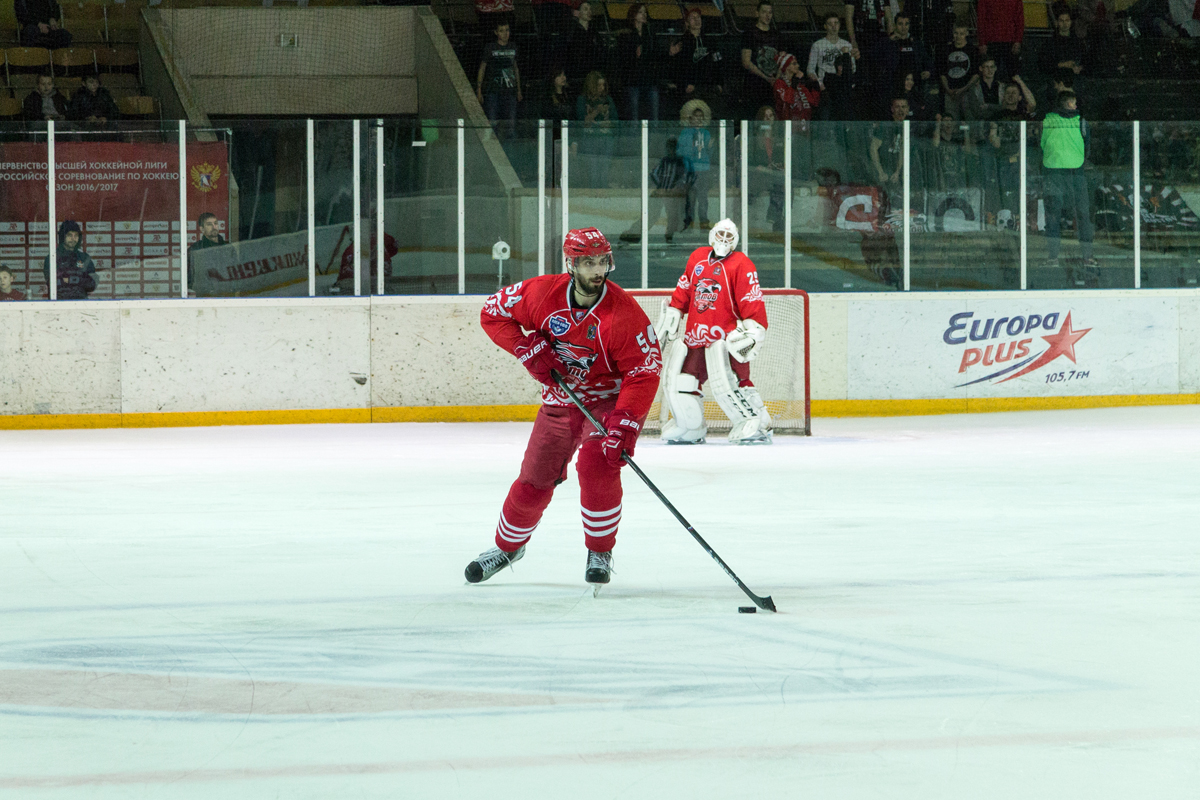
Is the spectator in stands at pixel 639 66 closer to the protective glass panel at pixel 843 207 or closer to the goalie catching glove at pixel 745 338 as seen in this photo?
the protective glass panel at pixel 843 207

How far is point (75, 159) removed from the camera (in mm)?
9672

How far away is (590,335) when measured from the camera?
14.6 ft

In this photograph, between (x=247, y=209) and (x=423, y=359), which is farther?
(x=423, y=359)

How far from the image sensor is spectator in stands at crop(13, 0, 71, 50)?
13.3 meters

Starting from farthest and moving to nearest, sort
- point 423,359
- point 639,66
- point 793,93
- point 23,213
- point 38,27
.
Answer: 1. point 38,27
2. point 639,66
3. point 793,93
4. point 423,359
5. point 23,213

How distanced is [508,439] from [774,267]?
2567 mm

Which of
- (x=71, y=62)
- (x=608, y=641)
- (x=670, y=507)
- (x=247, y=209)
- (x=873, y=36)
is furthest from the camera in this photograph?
(x=71, y=62)

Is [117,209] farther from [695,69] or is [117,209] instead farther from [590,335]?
[590,335]

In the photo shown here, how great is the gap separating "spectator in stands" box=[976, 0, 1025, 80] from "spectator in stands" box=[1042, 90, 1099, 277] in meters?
2.23

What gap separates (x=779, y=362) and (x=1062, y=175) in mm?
2617

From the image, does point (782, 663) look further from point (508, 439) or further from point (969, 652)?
point (508, 439)

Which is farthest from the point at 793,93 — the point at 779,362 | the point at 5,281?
the point at 5,281

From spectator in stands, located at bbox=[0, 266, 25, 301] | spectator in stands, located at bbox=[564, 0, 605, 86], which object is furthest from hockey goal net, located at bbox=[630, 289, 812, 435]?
spectator in stands, located at bbox=[0, 266, 25, 301]

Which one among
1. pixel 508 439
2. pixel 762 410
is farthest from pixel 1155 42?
pixel 508 439
